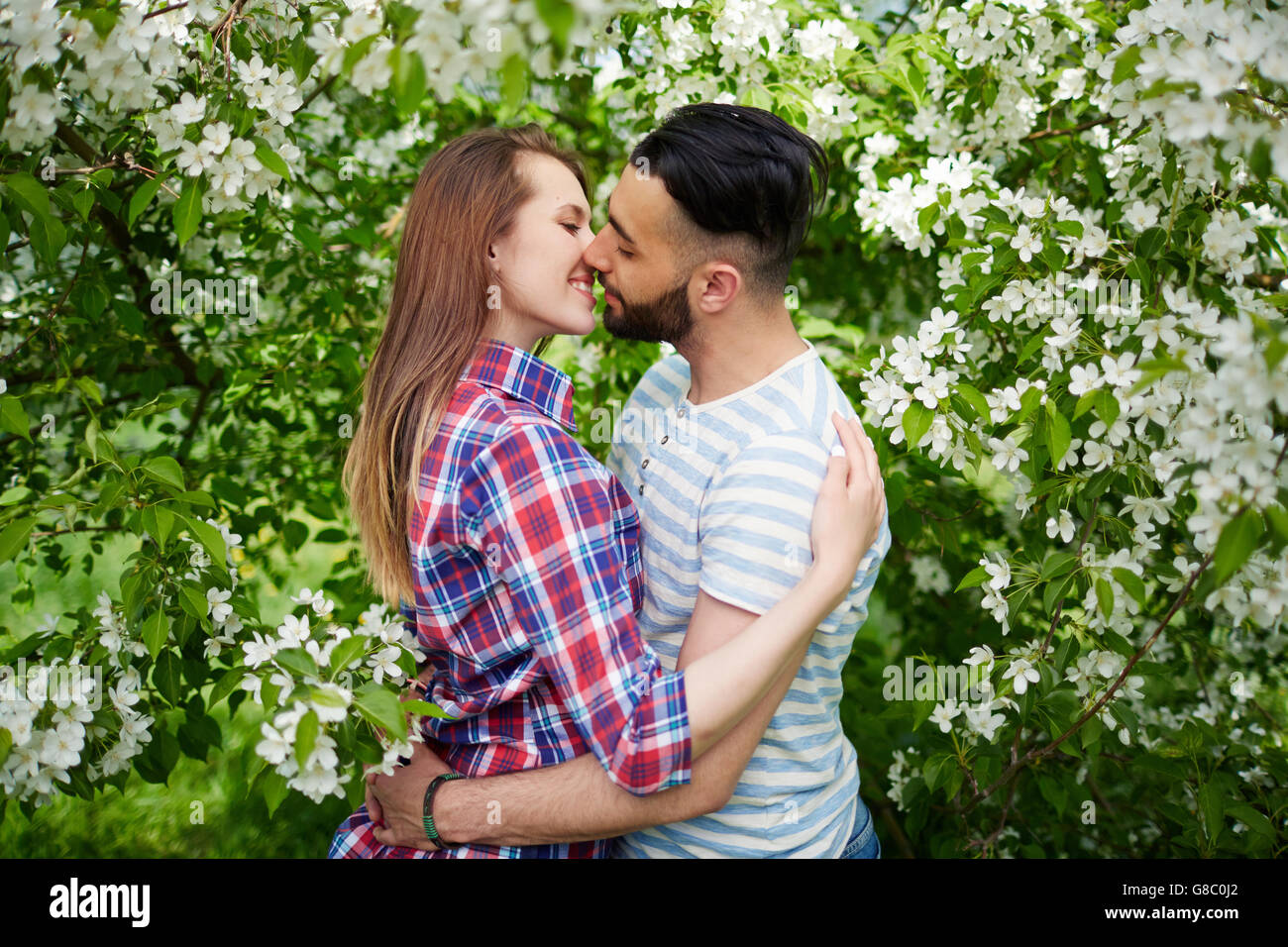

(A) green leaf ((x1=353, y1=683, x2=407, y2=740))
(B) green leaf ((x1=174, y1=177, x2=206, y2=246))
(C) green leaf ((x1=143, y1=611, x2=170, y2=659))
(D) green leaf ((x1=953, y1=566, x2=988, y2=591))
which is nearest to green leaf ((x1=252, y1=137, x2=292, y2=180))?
(B) green leaf ((x1=174, y1=177, x2=206, y2=246))

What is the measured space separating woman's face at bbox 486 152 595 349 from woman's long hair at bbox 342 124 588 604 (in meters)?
0.03

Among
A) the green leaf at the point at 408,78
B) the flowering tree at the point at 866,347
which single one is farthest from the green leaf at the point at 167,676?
the green leaf at the point at 408,78

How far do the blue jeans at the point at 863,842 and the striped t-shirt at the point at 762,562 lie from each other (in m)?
0.05

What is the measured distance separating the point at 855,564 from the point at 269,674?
3.51 ft

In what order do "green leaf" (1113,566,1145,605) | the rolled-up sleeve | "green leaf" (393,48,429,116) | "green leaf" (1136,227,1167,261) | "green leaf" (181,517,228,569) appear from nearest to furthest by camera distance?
"green leaf" (393,48,429,116) → the rolled-up sleeve → "green leaf" (181,517,228,569) → "green leaf" (1113,566,1145,605) → "green leaf" (1136,227,1167,261)

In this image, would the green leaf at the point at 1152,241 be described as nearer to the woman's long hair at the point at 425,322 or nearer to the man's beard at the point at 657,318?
the man's beard at the point at 657,318

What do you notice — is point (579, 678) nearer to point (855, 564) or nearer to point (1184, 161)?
point (855, 564)

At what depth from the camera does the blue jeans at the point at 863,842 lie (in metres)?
2.03

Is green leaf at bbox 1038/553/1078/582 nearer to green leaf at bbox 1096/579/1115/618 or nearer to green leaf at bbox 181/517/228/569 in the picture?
green leaf at bbox 1096/579/1115/618

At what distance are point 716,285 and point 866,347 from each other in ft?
2.81

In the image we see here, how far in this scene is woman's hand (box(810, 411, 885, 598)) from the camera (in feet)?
5.44

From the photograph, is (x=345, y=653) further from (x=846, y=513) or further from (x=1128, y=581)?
(x=1128, y=581)

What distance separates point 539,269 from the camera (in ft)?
6.56
